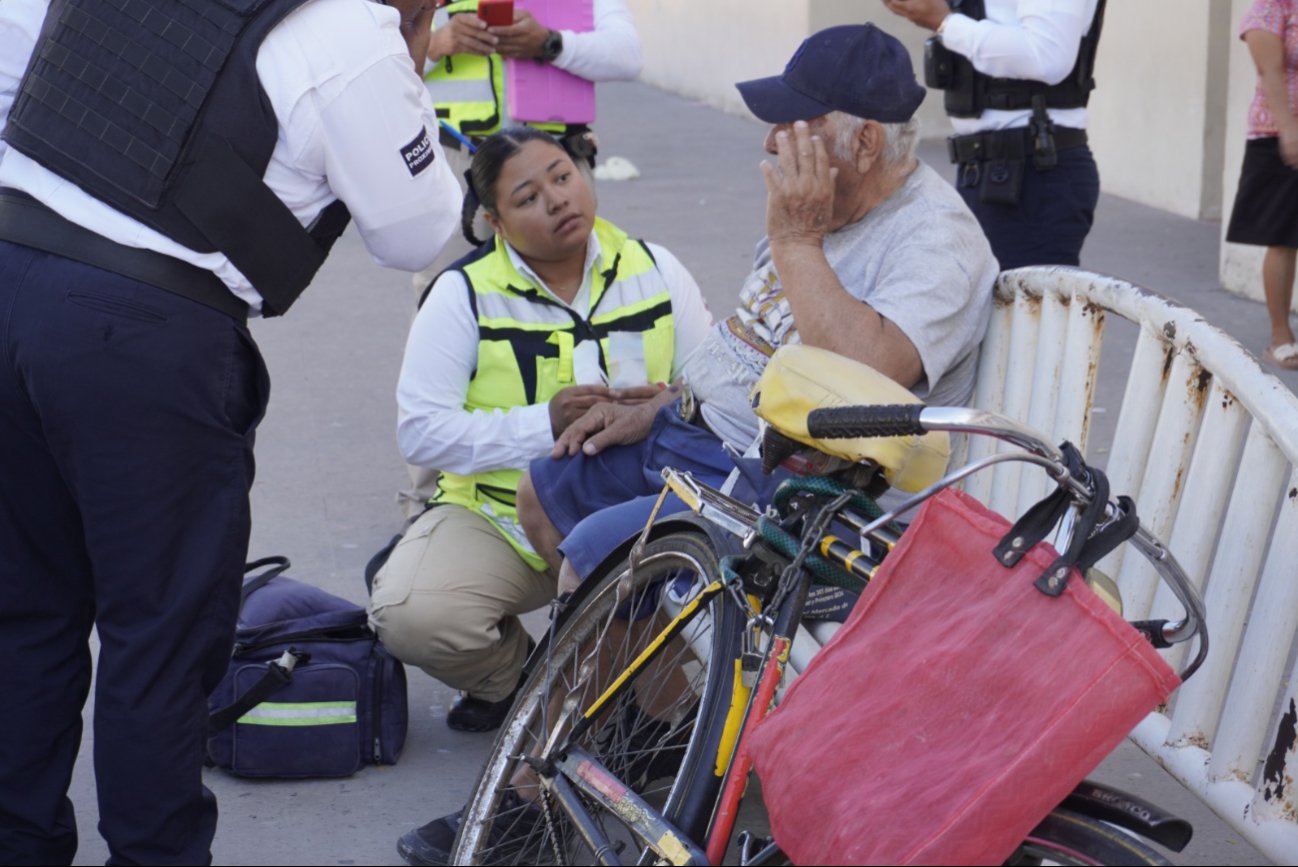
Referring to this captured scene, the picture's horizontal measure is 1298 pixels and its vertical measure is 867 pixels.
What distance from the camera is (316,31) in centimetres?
244

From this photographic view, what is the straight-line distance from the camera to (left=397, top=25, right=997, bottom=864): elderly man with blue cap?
282 centimetres

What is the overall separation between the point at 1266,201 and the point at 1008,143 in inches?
82.1

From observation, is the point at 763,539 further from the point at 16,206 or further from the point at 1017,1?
the point at 1017,1

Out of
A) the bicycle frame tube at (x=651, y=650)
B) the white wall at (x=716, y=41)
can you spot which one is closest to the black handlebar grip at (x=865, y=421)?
the bicycle frame tube at (x=651, y=650)

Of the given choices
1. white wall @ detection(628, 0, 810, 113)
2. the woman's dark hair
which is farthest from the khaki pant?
white wall @ detection(628, 0, 810, 113)

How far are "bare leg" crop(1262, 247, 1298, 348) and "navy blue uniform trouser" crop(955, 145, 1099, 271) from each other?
1.88 meters

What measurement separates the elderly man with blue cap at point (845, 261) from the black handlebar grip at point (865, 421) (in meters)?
0.83

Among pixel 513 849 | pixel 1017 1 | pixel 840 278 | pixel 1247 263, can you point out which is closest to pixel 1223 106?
pixel 1247 263

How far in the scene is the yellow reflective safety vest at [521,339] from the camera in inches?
137

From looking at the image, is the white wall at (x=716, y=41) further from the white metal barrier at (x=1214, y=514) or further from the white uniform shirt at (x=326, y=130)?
the white uniform shirt at (x=326, y=130)

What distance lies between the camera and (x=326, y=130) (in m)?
2.46

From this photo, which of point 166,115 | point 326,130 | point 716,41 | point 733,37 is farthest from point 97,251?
point 716,41

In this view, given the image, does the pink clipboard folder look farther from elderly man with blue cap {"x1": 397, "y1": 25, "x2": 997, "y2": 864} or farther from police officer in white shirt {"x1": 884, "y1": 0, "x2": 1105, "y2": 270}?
elderly man with blue cap {"x1": 397, "y1": 25, "x2": 997, "y2": 864}

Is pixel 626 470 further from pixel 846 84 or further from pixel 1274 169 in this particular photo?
pixel 1274 169
